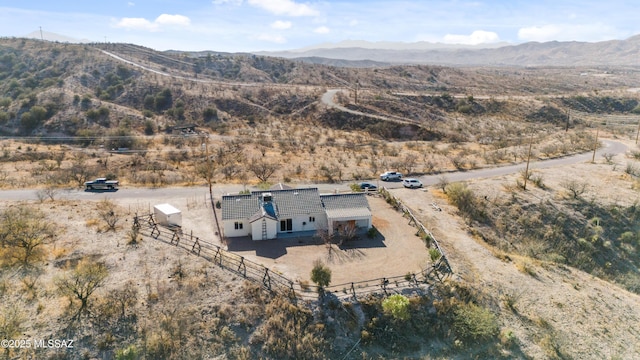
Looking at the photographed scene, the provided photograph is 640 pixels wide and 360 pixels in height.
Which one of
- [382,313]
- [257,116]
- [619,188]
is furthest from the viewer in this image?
[257,116]

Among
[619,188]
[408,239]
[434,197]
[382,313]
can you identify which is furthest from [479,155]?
[382,313]

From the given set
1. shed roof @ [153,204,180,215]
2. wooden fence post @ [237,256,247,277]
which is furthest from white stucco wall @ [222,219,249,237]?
wooden fence post @ [237,256,247,277]

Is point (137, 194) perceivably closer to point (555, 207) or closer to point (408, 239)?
point (408, 239)

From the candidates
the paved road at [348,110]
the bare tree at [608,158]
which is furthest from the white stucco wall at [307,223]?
the paved road at [348,110]

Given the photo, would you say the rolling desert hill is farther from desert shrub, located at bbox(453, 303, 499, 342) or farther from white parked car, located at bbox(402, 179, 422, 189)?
white parked car, located at bbox(402, 179, 422, 189)

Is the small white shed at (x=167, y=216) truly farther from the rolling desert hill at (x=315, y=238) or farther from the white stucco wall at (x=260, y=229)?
the white stucco wall at (x=260, y=229)

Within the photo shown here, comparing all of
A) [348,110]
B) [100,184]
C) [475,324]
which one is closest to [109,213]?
[100,184]
